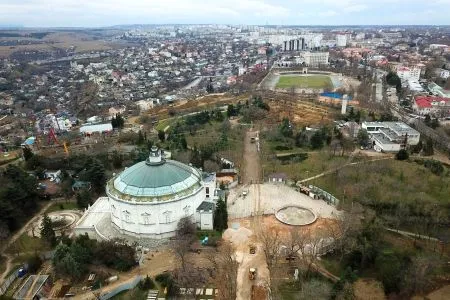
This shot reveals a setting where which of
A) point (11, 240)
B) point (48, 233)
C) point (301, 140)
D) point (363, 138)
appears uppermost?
point (363, 138)

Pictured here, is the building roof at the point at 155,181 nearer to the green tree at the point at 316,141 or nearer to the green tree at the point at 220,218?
the green tree at the point at 220,218

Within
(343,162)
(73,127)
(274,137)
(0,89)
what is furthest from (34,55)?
(343,162)

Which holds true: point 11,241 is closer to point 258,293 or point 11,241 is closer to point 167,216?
point 167,216

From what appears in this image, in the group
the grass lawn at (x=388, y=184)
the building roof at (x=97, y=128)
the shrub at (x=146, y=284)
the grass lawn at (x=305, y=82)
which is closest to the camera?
the shrub at (x=146, y=284)

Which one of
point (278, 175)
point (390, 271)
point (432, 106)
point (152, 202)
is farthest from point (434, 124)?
point (152, 202)

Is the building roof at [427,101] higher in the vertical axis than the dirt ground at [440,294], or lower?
higher

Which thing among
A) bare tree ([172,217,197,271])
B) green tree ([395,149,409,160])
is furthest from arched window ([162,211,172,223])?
green tree ([395,149,409,160])

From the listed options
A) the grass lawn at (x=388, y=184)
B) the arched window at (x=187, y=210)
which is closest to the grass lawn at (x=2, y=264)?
the arched window at (x=187, y=210)
